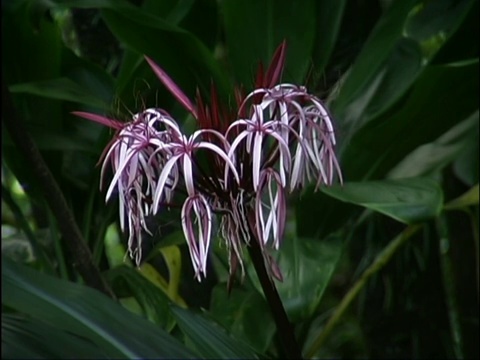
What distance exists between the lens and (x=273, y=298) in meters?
0.61

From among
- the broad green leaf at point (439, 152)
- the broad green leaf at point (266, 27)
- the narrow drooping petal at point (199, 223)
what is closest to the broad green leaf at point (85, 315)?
the narrow drooping petal at point (199, 223)

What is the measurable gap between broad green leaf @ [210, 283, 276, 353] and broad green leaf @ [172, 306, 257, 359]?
0.19 m

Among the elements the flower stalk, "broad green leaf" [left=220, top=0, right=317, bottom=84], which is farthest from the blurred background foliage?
the flower stalk

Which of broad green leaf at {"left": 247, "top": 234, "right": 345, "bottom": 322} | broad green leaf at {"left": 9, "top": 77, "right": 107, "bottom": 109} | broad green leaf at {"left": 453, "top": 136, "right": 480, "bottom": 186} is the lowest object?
broad green leaf at {"left": 453, "top": 136, "right": 480, "bottom": 186}

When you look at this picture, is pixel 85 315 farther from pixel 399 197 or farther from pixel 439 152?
pixel 439 152

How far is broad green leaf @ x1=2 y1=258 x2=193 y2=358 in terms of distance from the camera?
2.06ft

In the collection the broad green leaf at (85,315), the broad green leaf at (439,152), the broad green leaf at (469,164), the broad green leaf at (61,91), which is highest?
Answer: the broad green leaf at (61,91)

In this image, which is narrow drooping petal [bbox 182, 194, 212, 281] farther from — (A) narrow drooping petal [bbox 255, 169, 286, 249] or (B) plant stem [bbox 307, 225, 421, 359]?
(B) plant stem [bbox 307, 225, 421, 359]

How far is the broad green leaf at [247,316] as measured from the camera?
3.05 feet

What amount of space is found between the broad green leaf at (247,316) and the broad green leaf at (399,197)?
16 centimetres

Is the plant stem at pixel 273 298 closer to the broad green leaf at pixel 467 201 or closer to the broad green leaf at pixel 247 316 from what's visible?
the broad green leaf at pixel 247 316

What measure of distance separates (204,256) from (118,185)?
0.08 m

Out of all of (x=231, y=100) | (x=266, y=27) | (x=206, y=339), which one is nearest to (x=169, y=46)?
(x=266, y=27)

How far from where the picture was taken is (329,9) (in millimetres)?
1029
